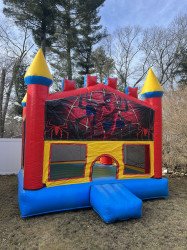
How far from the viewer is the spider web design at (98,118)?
5074mm

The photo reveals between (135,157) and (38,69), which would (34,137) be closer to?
(38,69)

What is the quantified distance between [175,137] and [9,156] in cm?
688

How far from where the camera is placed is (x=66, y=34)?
15.6 meters

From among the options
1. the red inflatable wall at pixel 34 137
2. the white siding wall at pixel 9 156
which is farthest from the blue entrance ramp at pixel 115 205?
the white siding wall at pixel 9 156

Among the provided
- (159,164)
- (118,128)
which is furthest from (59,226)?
(159,164)

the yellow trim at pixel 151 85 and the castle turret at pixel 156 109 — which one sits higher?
the yellow trim at pixel 151 85

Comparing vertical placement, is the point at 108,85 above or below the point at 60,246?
above

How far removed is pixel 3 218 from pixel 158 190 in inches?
144

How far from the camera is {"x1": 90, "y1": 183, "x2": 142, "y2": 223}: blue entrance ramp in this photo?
4.27 metres

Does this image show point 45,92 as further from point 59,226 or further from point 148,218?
point 148,218

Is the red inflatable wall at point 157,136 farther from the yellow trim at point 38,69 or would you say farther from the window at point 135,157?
the yellow trim at point 38,69

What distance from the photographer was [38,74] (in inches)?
189

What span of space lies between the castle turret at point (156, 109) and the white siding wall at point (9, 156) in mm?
5632

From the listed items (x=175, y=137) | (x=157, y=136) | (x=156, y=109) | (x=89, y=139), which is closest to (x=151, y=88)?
(x=156, y=109)
